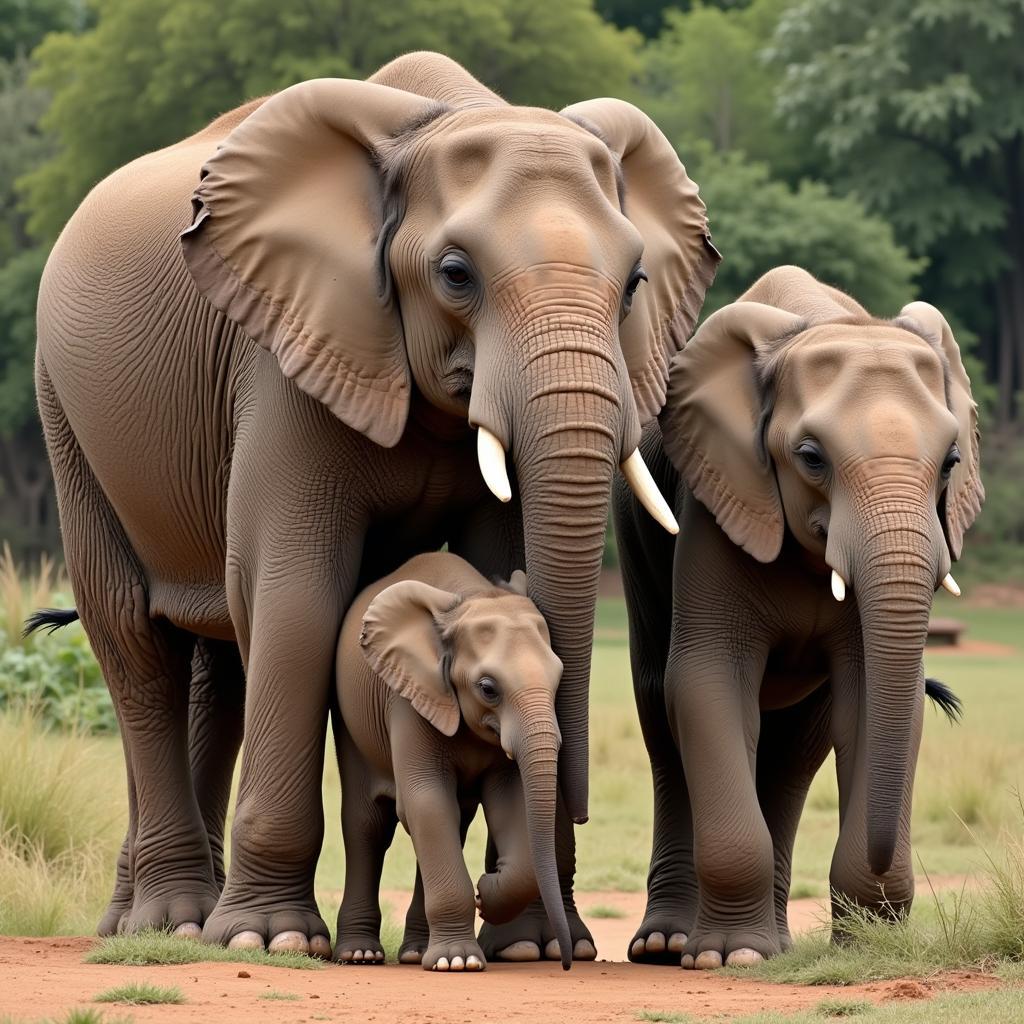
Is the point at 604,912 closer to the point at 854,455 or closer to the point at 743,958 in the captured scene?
the point at 743,958

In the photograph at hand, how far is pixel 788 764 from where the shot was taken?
34.6 feet

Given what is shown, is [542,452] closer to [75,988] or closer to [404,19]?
[75,988]

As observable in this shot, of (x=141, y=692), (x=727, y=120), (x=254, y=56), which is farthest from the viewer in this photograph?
(x=727, y=120)

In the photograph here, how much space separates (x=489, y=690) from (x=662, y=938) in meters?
2.27

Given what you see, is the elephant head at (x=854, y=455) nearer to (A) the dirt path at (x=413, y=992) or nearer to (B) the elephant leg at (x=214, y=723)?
(A) the dirt path at (x=413, y=992)

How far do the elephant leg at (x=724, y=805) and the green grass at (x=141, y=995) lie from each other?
2507 mm

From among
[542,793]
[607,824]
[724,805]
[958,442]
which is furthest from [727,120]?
[542,793]

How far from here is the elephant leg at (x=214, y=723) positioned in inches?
459

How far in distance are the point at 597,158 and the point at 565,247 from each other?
64cm

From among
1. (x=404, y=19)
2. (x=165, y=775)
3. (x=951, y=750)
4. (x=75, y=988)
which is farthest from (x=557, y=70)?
(x=75, y=988)

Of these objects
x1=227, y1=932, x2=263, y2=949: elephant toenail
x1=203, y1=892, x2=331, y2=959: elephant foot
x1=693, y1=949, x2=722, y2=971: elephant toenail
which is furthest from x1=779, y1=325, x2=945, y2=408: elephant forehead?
x1=227, y1=932, x2=263, y2=949: elephant toenail

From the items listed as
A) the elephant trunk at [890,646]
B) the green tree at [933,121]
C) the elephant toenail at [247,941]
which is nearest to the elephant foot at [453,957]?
the elephant toenail at [247,941]

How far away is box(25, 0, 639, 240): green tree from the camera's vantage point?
47156 millimetres

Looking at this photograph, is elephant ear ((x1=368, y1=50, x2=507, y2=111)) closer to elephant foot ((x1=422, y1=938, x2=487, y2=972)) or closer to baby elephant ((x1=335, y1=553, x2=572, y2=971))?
baby elephant ((x1=335, y1=553, x2=572, y2=971))
